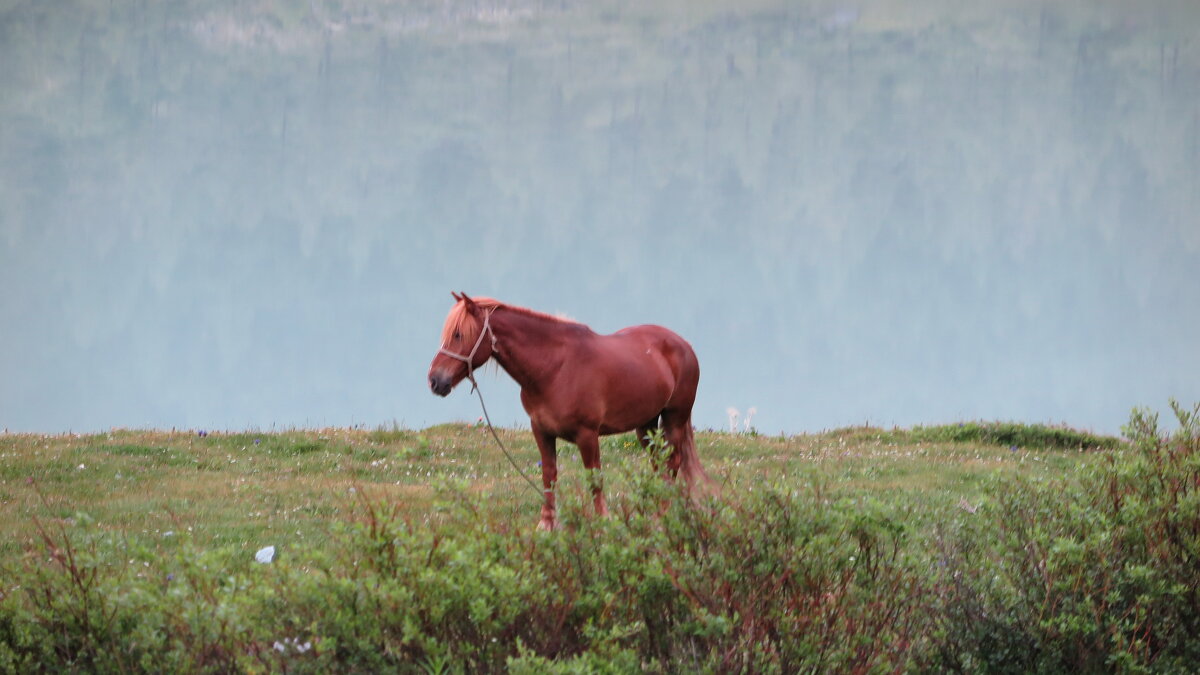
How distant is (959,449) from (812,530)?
1193cm

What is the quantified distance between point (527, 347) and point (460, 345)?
0.72 m

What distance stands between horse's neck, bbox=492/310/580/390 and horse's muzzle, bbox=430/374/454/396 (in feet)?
1.98

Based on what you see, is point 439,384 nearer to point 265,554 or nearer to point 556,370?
point 556,370

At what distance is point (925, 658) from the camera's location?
661cm

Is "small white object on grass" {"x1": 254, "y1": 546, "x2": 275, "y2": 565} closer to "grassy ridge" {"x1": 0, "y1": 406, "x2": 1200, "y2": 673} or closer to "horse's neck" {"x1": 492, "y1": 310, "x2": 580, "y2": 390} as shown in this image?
"grassy ridge" {"x1": 0, "y1": 406, "x2": 1200, "y2": 673}

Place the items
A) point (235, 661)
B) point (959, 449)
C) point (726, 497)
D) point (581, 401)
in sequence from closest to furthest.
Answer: point (235, 661) → point (726, 497) → point (581, 401) → point (959, 449)

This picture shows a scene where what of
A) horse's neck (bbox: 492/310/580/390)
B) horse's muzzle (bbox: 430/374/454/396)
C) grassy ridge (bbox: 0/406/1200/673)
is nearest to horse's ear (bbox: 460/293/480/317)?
horse's neck (bbox: 492/310/580/390)

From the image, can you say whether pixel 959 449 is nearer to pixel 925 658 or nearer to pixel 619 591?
pixel 925 658

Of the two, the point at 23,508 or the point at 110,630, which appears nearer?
the point at 110,630

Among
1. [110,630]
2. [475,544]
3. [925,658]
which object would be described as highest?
[475,544]

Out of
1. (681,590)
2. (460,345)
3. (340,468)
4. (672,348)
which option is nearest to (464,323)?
(460,345)

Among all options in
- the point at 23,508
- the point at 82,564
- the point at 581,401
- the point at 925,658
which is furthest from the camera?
the point at 23,508

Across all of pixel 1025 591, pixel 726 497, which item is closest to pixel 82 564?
pixel 726 497

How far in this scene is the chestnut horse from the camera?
31.0ft
